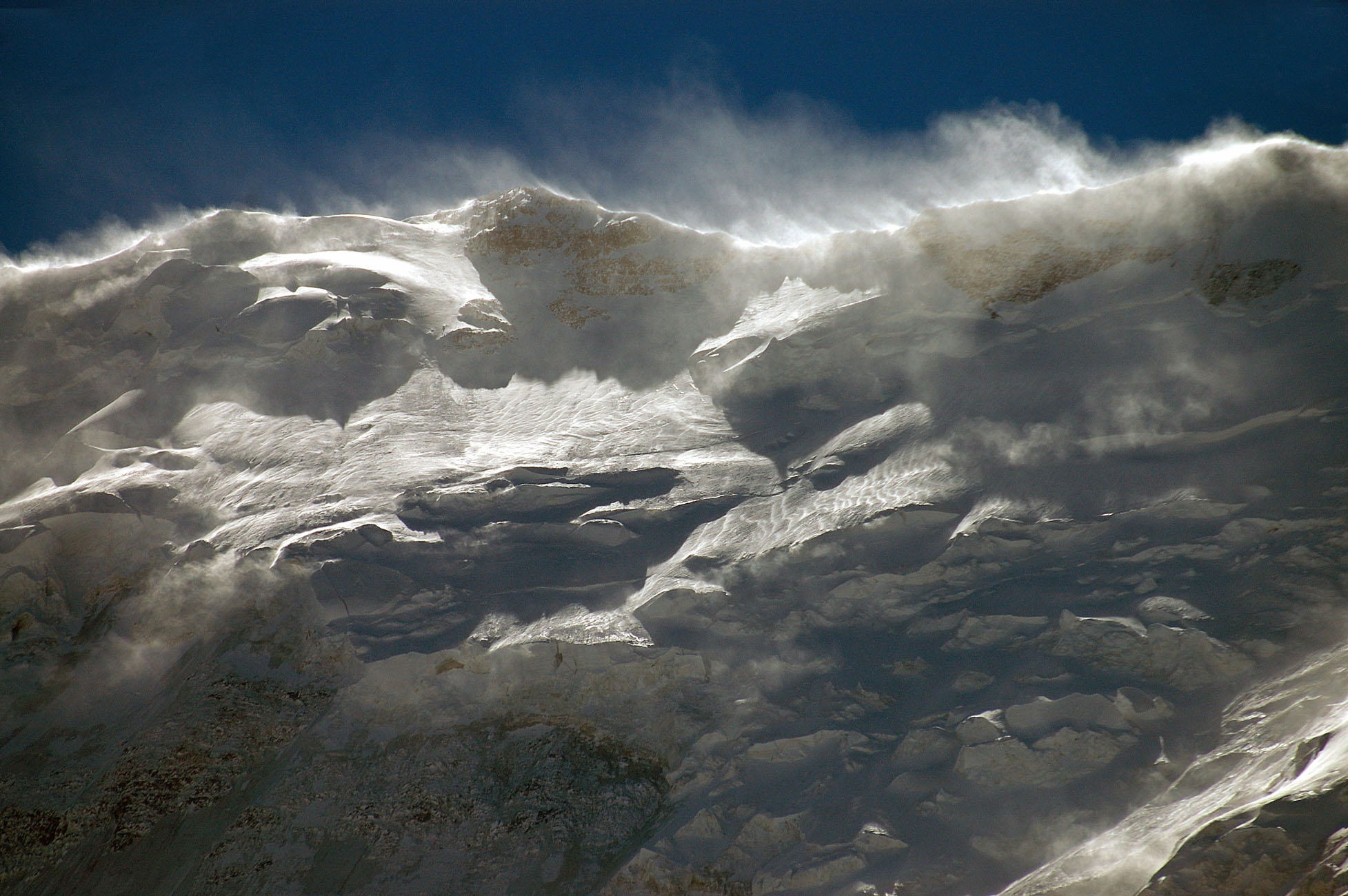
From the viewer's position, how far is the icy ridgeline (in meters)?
6.65

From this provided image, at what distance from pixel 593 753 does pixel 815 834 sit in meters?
2.41

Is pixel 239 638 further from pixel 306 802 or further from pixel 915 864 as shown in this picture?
pixel 915 864

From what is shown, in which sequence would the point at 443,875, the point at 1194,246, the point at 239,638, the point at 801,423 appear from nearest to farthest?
the point at 443,875 < the point at 239,638 < the point at 1194,246 < the point at 801,423

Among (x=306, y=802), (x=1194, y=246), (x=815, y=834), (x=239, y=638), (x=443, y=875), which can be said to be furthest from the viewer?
(x=1194, y=246)

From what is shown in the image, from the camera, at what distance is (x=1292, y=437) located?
8109mm

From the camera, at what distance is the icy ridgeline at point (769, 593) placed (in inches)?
262

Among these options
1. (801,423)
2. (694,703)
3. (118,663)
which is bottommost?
(694,703)

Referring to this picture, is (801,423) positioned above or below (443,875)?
above

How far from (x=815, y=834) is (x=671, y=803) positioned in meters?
1.43

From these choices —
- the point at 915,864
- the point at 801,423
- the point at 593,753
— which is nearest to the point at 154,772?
the point at 593,753

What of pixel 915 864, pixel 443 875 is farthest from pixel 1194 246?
pixel 443 875

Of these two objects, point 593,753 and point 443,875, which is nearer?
point 443,875

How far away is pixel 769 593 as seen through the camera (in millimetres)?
8664

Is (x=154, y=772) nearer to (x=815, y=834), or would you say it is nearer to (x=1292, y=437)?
(x=815, y=834)
